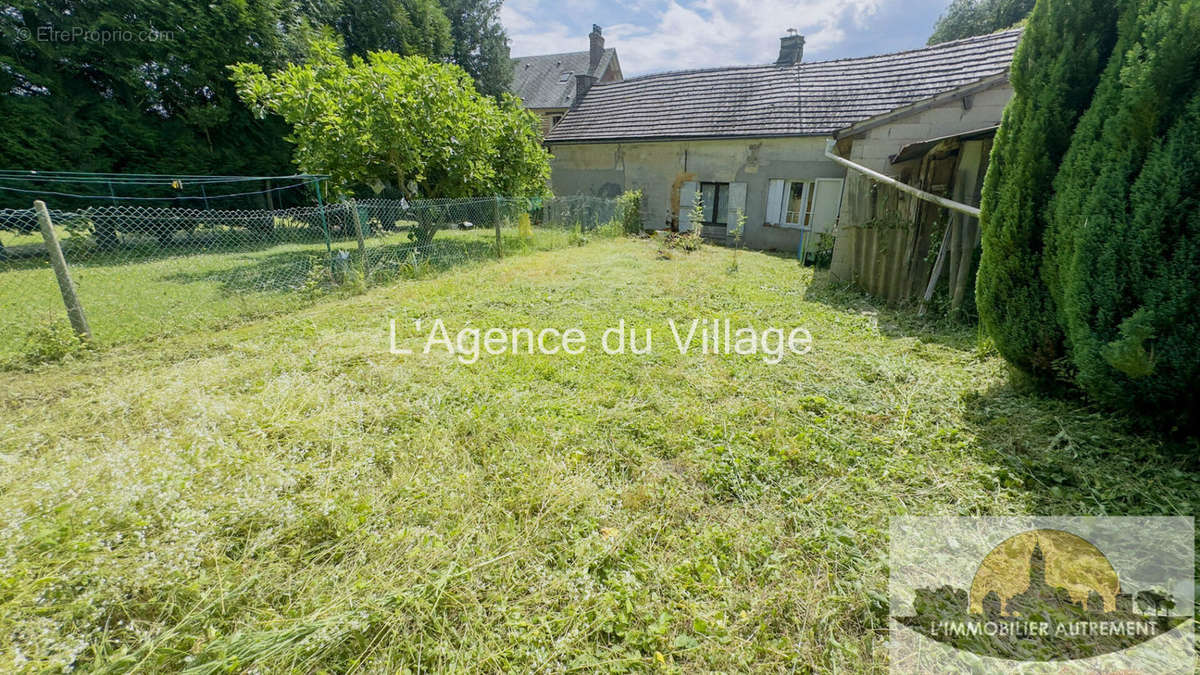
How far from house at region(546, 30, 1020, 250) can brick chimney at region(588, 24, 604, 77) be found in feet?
26.7

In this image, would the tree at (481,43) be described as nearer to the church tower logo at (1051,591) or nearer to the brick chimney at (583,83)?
the brick chimney at (583,83)

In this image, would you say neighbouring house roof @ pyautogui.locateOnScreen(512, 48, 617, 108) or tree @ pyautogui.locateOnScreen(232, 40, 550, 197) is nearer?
tree @ pyautogui.locateOnScreen(232, 40, 550, 197)

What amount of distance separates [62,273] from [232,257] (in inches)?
254

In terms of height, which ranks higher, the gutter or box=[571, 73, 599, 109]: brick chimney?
box=[571, 73, 599, 109]: brick chimney

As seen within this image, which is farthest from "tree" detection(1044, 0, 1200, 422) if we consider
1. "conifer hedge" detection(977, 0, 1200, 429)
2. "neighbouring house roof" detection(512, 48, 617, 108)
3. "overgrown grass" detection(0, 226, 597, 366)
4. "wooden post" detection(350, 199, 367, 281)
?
"neighbouring house roof" detection(512, 48, 617, 108)

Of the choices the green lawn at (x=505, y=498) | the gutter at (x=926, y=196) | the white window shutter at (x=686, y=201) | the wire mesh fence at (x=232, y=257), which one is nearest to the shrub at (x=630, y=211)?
the wire mesh fence at (x=232, y=257)

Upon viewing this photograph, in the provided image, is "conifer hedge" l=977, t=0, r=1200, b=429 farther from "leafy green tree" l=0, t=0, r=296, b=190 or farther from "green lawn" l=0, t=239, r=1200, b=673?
"leafy green tree" l=0, t=0, r=296, b=190

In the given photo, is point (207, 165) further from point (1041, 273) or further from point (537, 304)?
point (1041, 273)

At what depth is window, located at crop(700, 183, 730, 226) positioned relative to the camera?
12547mm

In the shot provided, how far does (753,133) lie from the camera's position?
1138 cm

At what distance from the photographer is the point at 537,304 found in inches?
232

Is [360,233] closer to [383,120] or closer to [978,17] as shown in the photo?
[383,120]

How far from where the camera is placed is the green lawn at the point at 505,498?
1.57 m

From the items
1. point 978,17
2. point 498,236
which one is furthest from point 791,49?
point 978,17
